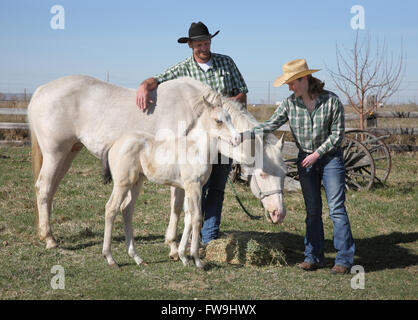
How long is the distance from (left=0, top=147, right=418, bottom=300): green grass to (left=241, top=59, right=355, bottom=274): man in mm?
414

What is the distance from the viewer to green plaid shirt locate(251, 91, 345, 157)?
4527 millimetres

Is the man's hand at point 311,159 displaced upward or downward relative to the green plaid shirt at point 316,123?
downward

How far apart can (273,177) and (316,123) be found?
0.71 meters

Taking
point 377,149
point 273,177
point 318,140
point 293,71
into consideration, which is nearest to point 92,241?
point 273,177

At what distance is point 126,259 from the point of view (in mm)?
4910

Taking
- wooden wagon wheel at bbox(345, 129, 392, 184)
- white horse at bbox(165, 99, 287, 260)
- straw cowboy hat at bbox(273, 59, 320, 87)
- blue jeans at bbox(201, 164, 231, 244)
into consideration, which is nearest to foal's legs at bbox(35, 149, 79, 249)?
blue jeans at bbox(201, 164, 231, 244)

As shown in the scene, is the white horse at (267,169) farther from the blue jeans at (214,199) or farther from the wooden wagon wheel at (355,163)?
the wooden wagon wheel at (355,163)

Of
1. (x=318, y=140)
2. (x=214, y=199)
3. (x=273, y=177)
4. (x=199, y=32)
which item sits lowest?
(x=214, y=199)

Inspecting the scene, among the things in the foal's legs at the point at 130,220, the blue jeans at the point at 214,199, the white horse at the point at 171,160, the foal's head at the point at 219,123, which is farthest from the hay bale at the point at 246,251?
the foal's head at the point at 219,123

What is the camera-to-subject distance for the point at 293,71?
454cm

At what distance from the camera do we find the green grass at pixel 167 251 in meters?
4.09

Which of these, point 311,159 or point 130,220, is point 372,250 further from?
point 130,220

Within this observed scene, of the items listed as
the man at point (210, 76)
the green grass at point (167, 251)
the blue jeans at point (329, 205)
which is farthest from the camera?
the man at point (210, 76)
